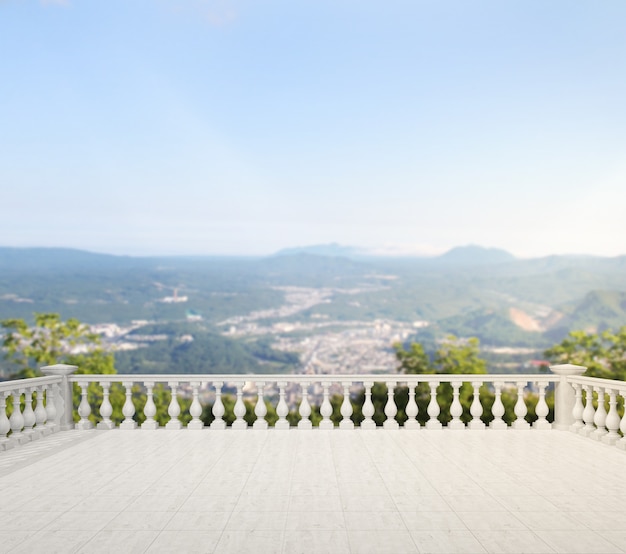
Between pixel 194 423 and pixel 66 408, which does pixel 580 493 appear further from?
pixel 66 408

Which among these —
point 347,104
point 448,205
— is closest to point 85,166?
point 347,104

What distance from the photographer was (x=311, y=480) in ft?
16.2

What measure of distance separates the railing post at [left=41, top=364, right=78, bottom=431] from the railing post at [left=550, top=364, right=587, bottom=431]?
21.3 feet

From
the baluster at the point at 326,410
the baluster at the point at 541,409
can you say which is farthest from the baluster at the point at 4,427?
the baluster at the point at 541,409

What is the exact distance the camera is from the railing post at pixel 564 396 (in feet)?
23.4

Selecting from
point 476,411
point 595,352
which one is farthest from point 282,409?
point 595,352

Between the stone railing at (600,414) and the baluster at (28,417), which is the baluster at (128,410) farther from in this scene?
the stone railing at (600,414)

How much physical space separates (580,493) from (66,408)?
6.30 metres

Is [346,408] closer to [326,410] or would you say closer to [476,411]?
[326,410]

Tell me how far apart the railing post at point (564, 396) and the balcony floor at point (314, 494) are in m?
0.42

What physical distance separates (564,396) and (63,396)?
6770 mm

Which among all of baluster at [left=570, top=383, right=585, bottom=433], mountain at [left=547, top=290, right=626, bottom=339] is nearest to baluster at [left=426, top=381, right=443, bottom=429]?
baluster at [left=570, top=383, right=585, bottom=433]

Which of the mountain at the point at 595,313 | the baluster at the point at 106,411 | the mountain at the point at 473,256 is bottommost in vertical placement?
the mountain at the point at 595,313

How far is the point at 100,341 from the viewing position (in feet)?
72.1
